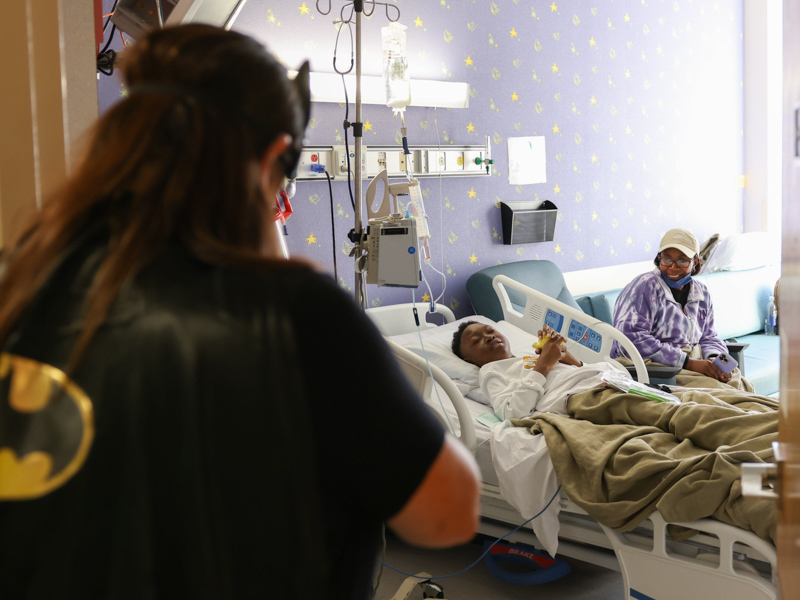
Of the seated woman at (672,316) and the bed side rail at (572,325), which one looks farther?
the seated woman at (672,316)

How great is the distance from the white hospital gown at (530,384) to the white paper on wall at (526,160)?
5.00ft

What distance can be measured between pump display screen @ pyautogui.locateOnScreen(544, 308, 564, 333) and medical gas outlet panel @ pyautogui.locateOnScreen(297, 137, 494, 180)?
0.92 metres

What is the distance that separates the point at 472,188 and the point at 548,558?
6.85 ft

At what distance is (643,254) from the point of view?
521 centimetres

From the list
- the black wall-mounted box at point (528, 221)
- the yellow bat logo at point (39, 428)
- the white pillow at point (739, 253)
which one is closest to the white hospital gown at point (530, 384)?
the black wall-mounted box at point (528, 221)

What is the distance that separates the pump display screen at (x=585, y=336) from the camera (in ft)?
10.7

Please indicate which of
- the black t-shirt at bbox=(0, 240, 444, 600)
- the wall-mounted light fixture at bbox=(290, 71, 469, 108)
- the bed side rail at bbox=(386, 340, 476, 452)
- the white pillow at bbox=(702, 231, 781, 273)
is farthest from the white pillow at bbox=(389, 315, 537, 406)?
the white pillow at bbox=(702, 231, 781, 273)

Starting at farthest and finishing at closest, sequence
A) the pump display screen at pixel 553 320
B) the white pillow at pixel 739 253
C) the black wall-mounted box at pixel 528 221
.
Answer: the white pillow at pixel 739 253, the black wall-mounted box at pixel 528 221, the pump display screen at pixel 553 320

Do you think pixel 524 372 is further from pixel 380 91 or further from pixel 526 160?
pixel 526 160

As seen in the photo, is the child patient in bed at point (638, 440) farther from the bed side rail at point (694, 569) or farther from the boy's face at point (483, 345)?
the boy's face at point (483, 345)

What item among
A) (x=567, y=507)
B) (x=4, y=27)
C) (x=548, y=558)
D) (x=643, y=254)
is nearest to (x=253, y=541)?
(x=4, y=27)

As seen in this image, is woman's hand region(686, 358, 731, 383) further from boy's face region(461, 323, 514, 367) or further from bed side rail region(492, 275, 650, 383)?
boy's face region(461, 323, 514, 367)

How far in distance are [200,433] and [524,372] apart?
2.41 meters

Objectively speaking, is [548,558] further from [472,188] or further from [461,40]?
[461,40]
